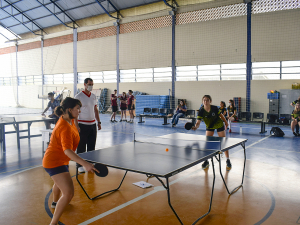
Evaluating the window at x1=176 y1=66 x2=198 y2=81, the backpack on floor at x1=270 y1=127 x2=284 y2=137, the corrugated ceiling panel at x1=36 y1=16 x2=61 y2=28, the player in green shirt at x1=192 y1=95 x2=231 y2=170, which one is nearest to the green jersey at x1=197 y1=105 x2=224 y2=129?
the player in green shirt at x1=192 y1=95 x2=231 y2=170

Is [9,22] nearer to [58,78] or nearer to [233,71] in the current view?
[58,78]

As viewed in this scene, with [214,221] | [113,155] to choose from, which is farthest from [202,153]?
[113,155]

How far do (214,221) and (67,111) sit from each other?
237cm

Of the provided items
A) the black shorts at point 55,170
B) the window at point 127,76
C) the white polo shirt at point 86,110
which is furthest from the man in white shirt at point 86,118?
the window at point 127,76

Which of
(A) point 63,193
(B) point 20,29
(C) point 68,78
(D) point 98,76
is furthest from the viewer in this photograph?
(B) point 20,29

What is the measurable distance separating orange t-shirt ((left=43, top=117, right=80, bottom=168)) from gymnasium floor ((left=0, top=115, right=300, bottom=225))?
92cm

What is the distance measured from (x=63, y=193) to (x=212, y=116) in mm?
3784

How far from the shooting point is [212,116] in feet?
18.6

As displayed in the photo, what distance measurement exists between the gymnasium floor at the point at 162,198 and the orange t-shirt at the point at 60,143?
36.2 inches

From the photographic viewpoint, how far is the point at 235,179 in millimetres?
5031

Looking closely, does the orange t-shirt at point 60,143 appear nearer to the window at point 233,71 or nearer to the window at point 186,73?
the window at point 233,71

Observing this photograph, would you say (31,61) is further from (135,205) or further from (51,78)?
(135,205)

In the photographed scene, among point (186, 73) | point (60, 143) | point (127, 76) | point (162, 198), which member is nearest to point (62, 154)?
point (60, 143)

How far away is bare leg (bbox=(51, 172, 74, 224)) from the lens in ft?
9.24
